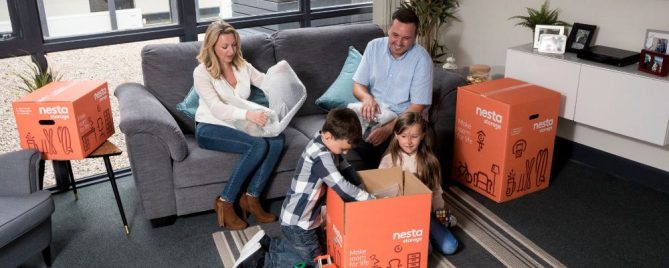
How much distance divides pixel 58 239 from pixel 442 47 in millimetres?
2835

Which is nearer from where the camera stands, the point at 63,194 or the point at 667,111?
the point at 667,111

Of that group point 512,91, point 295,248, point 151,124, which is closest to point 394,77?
point 512,91

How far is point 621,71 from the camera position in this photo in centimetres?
309

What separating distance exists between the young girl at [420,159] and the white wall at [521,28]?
1366 millimetres

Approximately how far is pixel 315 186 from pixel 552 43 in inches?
70.5

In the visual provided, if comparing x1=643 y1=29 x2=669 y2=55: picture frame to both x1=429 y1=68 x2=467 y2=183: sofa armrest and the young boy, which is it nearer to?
x1=429 y1=68 x2=467 y2=183: sofa armrest

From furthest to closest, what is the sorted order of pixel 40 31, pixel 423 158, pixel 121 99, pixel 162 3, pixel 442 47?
pixel 442 47 < pixel 162 3 < pixel 40 31 < pixel 121 99 < pixel 423 158

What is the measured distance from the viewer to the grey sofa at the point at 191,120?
2.85 metres

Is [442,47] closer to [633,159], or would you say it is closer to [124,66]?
[633,159]

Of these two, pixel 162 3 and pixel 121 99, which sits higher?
pixel 162 3

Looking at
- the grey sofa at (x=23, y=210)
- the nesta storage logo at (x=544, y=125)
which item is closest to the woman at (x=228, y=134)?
the grey sofa at (x=23, y=210)

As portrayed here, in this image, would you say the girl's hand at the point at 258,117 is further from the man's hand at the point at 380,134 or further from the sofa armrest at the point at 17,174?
the sofa armrest at the point at 17,174

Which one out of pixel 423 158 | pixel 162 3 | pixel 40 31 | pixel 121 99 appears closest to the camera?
pixel 423 158

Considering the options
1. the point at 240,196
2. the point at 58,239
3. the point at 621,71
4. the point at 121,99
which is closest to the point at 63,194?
the point at 58,239
